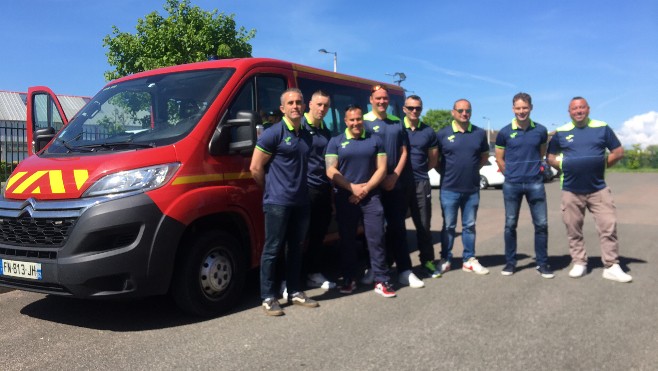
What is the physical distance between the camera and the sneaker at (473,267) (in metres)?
5.94

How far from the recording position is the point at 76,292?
383 cm

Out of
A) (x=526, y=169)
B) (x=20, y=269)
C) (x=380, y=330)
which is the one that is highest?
(x=526, y=169)

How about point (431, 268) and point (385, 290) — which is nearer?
point (385, 290)

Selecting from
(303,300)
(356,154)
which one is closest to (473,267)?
(356,154)

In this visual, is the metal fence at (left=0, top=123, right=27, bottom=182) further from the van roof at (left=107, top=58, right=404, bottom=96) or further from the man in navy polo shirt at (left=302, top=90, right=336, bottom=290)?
the man in navy polo shirt at (left=302, top=90, right=336, bottom=290)

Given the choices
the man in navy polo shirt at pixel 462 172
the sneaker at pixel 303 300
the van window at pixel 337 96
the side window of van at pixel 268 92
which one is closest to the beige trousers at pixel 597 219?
the man in navy polo shirt at pixel 462 172

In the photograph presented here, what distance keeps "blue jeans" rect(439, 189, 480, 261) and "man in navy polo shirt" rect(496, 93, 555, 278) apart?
389 millimetres

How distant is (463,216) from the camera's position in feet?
19.8

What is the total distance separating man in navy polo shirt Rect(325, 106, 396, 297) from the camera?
4914mm

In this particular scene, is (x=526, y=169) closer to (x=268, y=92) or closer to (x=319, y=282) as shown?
(x=319, y=282)

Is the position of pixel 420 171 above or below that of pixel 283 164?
below

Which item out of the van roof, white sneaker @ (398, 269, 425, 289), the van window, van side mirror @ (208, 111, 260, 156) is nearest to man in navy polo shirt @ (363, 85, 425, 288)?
white sneaker @ (398, 269, 425, 289)

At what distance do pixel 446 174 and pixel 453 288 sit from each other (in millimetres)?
1329

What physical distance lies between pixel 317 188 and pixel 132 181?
182 centimetres
